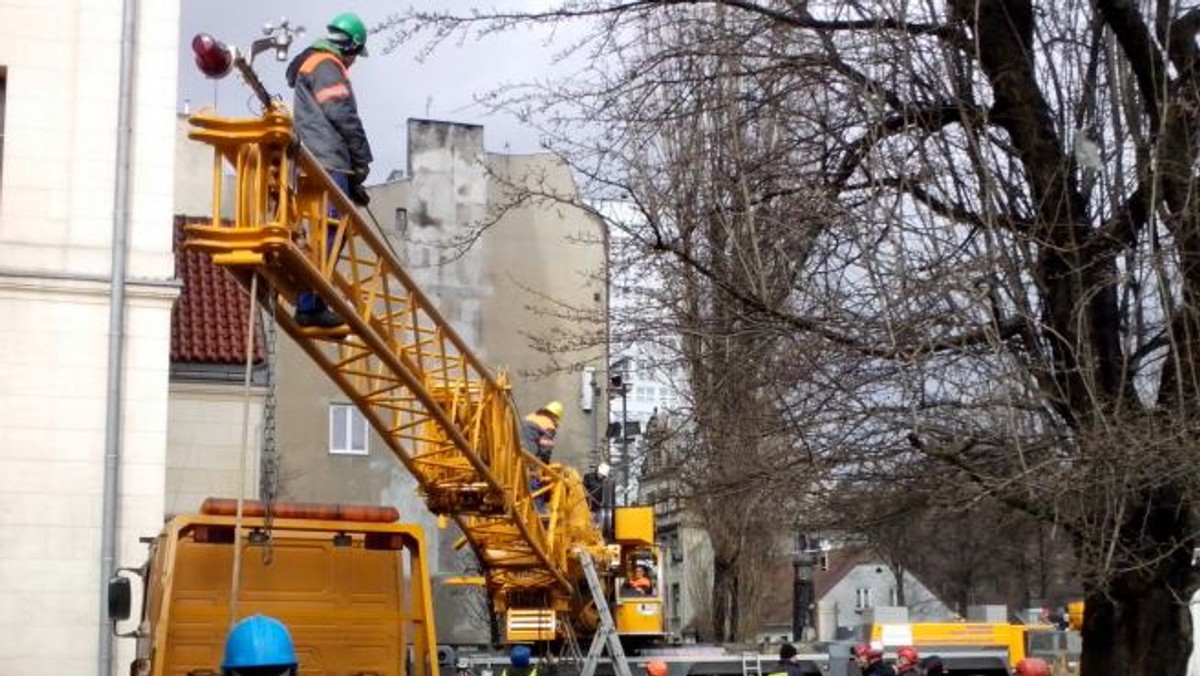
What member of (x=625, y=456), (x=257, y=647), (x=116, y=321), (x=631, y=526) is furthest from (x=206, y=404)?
(x=257, y=647)

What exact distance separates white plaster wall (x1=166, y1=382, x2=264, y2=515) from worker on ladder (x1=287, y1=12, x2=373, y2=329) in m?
12.4

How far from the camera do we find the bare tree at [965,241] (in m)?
7.15

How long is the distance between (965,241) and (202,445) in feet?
52.8

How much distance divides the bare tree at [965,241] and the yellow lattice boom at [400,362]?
176 cm

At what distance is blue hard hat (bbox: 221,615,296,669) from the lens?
17.9 feet

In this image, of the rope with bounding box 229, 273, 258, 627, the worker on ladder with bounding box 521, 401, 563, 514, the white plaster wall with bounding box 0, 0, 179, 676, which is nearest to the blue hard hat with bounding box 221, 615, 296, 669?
the rope with bounding box 229, 273, 258, 627

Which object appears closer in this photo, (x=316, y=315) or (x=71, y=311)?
(x=316, y=315)

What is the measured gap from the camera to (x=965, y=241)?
23.9ft

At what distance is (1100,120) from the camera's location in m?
7.75

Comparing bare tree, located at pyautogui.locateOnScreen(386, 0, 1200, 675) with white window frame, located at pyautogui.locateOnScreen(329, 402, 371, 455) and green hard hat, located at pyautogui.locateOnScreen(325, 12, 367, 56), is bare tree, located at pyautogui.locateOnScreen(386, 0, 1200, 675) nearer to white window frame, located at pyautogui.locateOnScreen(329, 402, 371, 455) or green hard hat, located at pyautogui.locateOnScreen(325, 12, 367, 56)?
green hard hat, located at pyautogui.locateOnScreen(325, 12, 367, 56)

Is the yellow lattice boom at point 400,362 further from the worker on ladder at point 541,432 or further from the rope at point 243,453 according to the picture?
the worker on ladder at point 541,432

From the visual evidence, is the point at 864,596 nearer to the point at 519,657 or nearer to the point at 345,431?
the point at 345,431

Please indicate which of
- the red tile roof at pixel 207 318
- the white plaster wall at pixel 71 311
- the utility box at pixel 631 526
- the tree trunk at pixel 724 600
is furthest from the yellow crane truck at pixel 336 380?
the tree trunk at pixel 724 600

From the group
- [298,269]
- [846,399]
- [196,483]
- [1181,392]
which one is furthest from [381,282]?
[196,483]
